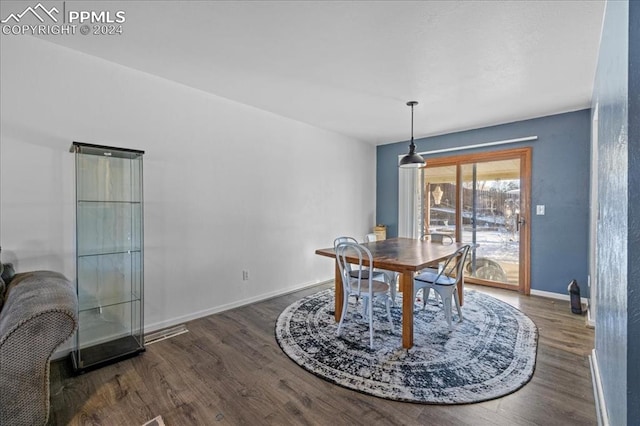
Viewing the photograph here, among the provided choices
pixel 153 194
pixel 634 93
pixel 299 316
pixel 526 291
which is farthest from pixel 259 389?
pixel 526 291

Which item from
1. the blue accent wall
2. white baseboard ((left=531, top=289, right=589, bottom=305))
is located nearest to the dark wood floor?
white baseboard ((left=531, top=289, right=589, bottom=305))

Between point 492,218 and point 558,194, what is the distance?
0.86 m

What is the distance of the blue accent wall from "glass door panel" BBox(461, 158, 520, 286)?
240 mm

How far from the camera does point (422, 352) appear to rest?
240 cm

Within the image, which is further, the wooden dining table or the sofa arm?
the wooden dining table

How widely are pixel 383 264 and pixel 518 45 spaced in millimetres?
2014

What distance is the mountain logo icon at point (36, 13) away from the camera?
Result: 6.25 ft

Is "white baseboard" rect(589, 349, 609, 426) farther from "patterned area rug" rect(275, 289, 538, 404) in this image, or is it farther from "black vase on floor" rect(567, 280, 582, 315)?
"black vase on floor" rect(567, 280, 582, 315)

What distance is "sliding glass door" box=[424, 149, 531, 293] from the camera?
418 centimetres

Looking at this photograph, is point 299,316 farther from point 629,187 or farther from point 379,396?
point 629,187

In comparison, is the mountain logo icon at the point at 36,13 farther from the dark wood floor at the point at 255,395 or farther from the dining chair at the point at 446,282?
the dining chair at the point at 446,282

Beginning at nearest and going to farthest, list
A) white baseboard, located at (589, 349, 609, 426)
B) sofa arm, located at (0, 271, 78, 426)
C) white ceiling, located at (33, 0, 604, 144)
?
sofa arm, located at (0, 271, 78, 426)
white baseboard, located at (589, 349, 609, 426)
white ceiling, located at (33, 0, 604, 144)

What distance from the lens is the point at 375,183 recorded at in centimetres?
583

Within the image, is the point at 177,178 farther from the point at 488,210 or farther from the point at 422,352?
the point at 488,210
